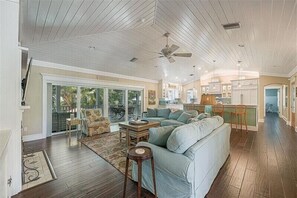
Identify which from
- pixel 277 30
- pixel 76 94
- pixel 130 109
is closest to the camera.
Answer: pixel 277 30

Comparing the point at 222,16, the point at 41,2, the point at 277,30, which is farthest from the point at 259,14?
the point at 41,2

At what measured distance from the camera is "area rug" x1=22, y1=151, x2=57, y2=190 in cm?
236

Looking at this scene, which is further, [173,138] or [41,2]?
[41,2]

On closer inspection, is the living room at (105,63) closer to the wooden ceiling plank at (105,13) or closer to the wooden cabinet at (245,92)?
the wooden ceiling plank at (105,13)

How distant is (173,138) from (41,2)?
8.87ft

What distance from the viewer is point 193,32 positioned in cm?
386

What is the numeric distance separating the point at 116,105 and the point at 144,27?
4.43m

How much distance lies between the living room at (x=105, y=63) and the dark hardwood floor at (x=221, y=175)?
0.05ft

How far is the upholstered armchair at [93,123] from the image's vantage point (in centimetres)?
509

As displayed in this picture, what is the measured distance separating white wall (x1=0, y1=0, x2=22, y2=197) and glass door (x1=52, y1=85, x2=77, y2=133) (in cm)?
371

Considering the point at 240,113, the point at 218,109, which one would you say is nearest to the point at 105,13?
the point at 218,109

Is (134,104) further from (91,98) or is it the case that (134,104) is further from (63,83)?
(63,83)

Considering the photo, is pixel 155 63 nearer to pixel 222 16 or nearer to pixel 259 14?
pixel 222 16

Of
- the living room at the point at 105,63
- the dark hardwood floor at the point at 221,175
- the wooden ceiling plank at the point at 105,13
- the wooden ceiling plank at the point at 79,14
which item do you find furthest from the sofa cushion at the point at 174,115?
the wooden ceiling plank at the point at 79,14
